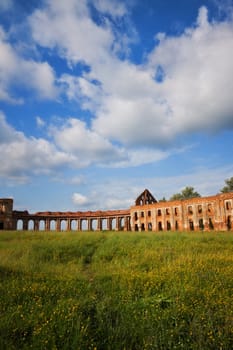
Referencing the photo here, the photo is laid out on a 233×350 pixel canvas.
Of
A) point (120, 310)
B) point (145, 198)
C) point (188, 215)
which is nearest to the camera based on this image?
point (120, 310)

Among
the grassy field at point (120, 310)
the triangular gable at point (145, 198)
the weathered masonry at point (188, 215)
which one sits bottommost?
the grassy field at point (120, 310)

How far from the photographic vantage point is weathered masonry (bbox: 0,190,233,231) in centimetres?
3550

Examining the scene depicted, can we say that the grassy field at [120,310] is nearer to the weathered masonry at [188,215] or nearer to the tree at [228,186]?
the weathered masonry at [188,215]

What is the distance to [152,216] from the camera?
4441 centimetres

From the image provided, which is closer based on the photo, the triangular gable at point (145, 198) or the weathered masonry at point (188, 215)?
the weathered masonry at point (188, 215)

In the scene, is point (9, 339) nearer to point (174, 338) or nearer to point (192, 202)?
point (174, 338)

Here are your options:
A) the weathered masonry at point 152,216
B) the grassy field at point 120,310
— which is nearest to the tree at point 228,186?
the weathered masonry at point 152,216

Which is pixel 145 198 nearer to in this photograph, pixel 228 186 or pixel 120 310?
pixel 228 186

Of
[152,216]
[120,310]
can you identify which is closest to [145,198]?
[152,216]

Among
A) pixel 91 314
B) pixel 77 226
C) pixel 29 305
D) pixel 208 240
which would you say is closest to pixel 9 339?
pixel 29 305

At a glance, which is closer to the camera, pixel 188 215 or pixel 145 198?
pixel 188 215

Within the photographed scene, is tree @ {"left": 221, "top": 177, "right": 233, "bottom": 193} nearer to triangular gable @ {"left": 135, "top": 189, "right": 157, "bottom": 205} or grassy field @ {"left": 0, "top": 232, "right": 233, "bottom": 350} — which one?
triangular gable @ {"left": 135, "top": 189, "right": 157, "bottom": 205}

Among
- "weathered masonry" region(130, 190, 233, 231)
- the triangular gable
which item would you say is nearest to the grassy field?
"weathered masonry" region(130, 190, 233, 231)

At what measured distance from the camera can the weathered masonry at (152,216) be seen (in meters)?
35.5
